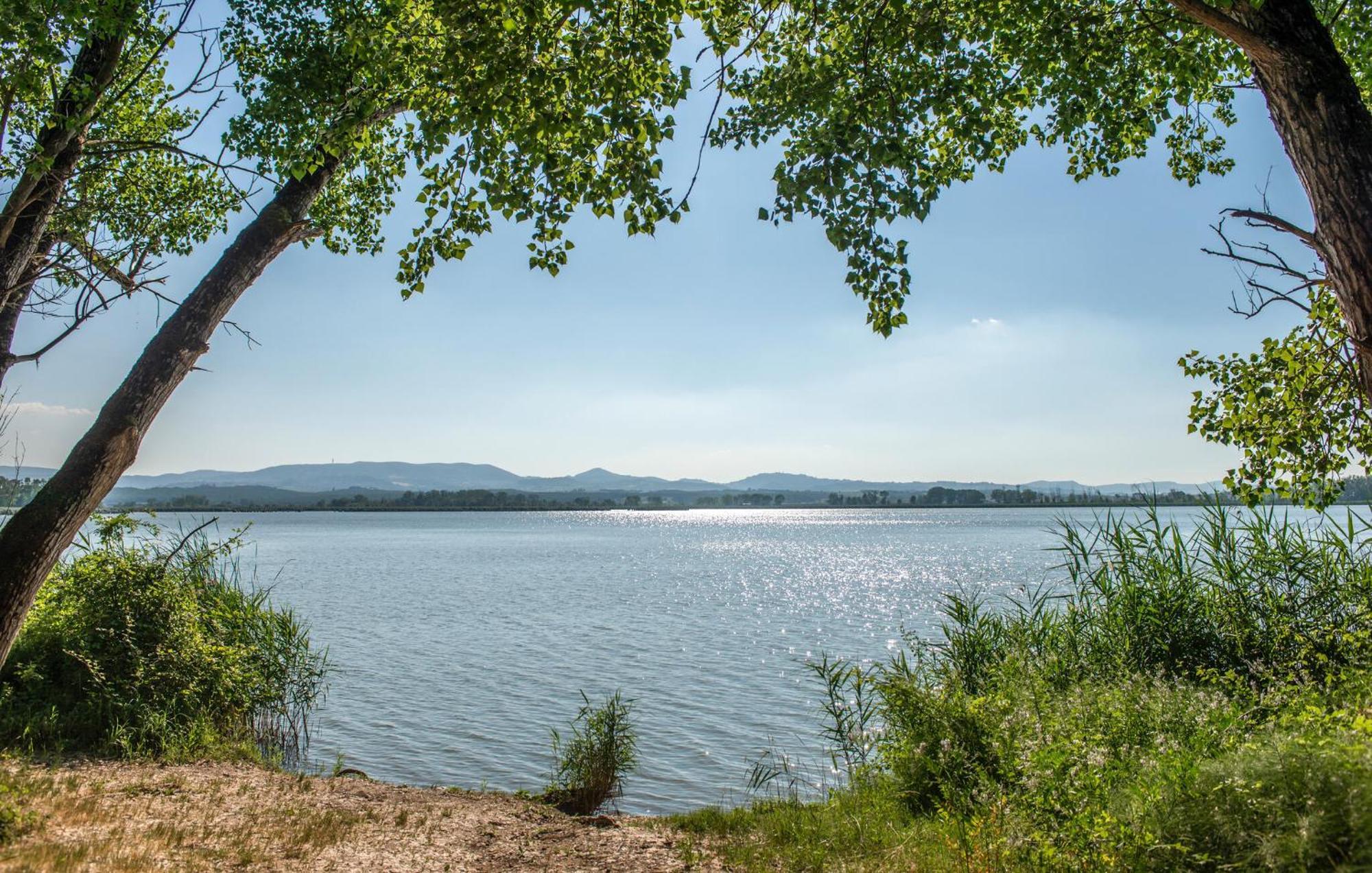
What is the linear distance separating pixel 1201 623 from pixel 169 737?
12748 millimetres

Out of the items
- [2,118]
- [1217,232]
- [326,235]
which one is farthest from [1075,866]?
[326,235]

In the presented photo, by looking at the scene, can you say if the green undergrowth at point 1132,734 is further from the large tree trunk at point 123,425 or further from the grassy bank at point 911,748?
the large tree trunk at point 123,425

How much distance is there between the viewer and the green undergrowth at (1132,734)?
3.98 metres

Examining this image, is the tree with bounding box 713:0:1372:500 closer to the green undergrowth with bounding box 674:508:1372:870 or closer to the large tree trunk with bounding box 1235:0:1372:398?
the large tree trunk with bounding box 1235:0:1372:398

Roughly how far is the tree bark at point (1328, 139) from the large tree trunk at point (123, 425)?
280 inches

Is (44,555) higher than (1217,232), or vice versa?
(1217,232)

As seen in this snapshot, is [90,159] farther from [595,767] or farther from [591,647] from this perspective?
[591,647]

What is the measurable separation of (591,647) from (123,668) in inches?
567

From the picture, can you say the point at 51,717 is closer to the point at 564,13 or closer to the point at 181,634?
the point at 181,634

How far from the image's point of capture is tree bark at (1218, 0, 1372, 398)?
431cm

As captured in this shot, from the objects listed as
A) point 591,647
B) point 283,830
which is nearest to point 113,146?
point 283,830

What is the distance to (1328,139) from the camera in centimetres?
442

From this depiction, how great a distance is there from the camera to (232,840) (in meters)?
7.00

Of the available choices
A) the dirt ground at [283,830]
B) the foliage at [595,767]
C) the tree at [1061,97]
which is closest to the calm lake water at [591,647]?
the foliage at [595,767]
